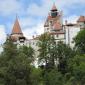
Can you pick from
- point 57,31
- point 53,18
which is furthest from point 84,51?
point 53,18

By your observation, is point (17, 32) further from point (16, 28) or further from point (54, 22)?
point (54, 22)

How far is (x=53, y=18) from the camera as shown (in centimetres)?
12169

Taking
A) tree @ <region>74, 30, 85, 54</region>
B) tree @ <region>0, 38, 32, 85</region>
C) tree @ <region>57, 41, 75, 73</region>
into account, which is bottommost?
tree @ <region>0, 38, 32, 85</region>

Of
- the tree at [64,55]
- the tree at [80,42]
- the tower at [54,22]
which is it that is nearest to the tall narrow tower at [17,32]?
the tower at [54,22]

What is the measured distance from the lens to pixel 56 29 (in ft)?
339

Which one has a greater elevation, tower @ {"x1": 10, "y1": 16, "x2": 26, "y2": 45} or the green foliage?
tower @ {"x1": 10, "y1": 16, "x2": 26, "y2": 45}

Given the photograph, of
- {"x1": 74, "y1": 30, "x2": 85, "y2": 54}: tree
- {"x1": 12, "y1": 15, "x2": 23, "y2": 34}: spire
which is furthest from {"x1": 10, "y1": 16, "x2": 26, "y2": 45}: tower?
{"x1": 74, "y1": 30, "x2": 85, "y2": 54}: tree

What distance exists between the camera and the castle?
9581cm

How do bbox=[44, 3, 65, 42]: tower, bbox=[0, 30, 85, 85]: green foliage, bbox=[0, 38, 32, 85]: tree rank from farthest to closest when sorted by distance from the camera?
bbox=[44, 3, 65, 42]: tower
bbox=[0, 30, 85, 85]: green foliage
bbox=[0, 38, 32, 85]: tree

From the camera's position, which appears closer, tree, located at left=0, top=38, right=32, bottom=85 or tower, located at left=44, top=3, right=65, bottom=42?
tree, located at left=0, top=38, right=32, bottom=85

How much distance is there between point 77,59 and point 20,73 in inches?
1567

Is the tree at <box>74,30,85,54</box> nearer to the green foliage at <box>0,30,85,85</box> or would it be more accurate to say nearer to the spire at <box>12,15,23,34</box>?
the green foliage at <box>0,30,85,85</box>

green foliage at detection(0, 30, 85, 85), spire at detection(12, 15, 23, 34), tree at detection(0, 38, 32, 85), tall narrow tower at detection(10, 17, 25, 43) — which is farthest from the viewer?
spire at detection(12, 15, 23, 34)

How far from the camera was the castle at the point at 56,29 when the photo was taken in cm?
9581
